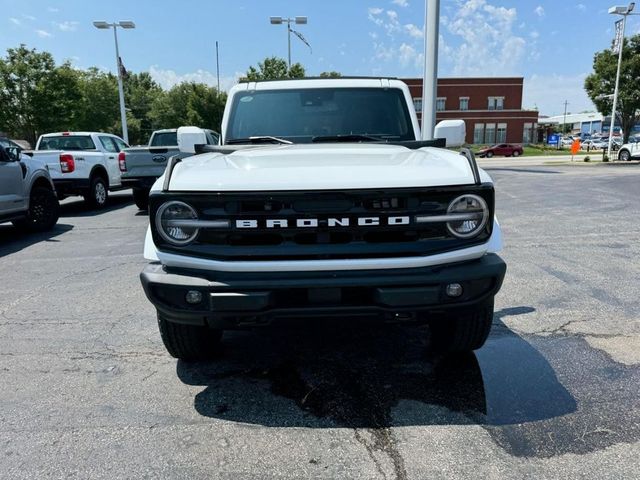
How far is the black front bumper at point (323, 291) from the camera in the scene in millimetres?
2541

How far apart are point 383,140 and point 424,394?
2037 mm

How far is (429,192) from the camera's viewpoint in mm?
2607

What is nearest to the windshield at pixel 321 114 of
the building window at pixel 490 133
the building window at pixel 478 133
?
the building window at pixel 478 133

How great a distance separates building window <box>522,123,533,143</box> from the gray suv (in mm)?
60937

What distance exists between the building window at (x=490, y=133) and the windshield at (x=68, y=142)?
2162 inches

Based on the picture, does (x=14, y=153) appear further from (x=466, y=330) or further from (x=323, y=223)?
(x=466, y=330)

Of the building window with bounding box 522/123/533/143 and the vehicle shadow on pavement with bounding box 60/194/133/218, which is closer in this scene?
the vehicle shadow on pavement with bounding box 60/194/133/218

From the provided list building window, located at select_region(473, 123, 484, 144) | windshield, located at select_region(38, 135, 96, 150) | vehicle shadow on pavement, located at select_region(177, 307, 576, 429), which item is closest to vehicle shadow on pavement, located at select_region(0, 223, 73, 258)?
windshield, located at select_region(38, 135, 96, 150)

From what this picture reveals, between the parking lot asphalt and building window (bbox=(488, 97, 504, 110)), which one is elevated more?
building window (bbox=(488, 97, 504, 110))

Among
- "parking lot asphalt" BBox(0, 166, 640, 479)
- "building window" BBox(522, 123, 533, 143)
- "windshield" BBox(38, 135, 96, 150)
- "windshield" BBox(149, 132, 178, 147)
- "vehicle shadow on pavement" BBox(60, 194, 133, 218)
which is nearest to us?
"parking lot asphalt" BBox(0, 166, 640, 479)

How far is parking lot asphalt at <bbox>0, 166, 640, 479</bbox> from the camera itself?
95.1 inches

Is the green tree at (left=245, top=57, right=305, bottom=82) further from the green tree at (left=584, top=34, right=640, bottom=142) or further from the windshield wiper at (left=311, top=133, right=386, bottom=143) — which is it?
the windshield wiper at (left=311, top=133, right=386, bottom=143)

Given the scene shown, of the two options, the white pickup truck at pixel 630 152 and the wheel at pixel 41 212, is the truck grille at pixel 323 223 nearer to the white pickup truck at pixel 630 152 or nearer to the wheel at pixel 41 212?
the wheel at pixel 41 212

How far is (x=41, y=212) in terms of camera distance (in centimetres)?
887
